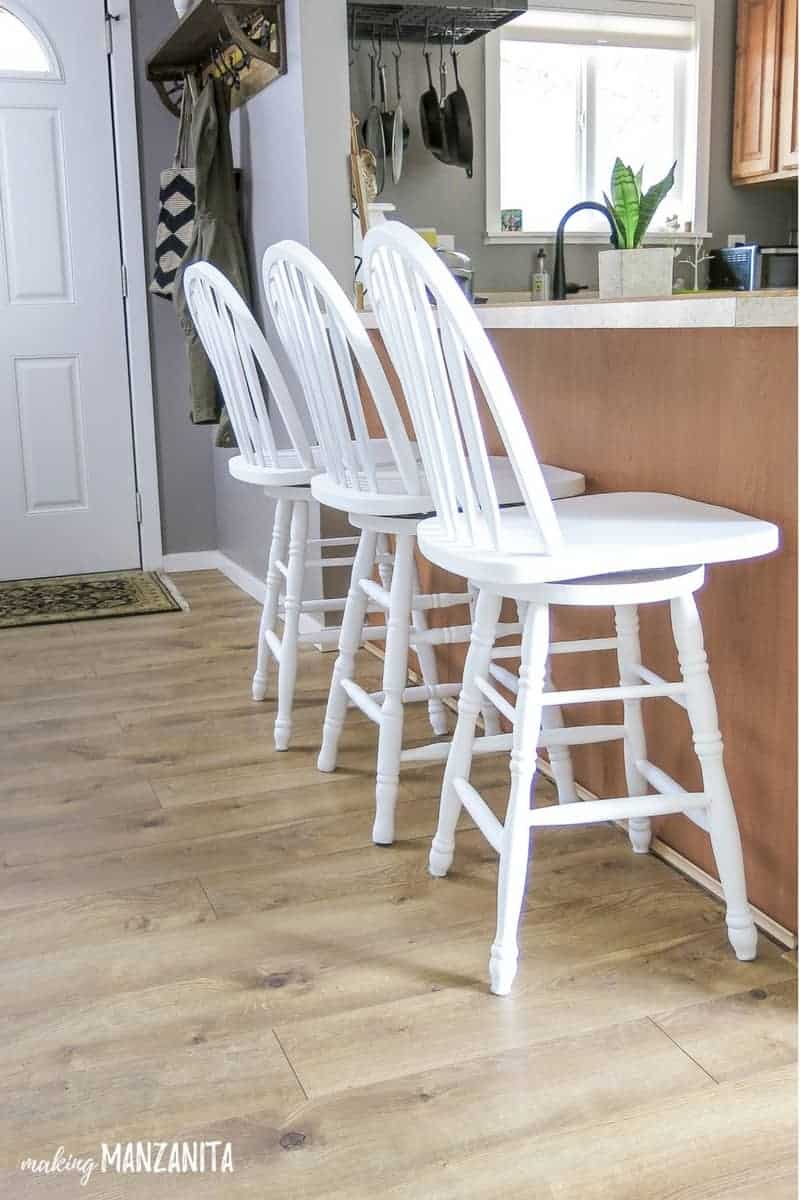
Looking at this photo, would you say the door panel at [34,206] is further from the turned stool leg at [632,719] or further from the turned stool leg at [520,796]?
the turned stool leg at [520,796]

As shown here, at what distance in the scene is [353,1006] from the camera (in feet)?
5.27

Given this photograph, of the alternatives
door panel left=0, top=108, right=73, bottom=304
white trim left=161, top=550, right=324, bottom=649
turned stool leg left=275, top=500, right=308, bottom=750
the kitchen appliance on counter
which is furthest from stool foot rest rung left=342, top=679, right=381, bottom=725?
the kitchen appliance on counter

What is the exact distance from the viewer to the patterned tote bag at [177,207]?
3.74 metres

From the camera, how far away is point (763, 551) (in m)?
A: 1.55

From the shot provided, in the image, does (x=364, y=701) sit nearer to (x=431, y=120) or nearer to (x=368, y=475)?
(x=368, y=475)

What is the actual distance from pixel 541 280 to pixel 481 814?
3.66 m

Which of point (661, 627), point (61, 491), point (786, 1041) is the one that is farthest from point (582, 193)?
point (786, 1041)

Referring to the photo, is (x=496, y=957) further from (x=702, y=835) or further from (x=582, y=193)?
(x=582, y=193)

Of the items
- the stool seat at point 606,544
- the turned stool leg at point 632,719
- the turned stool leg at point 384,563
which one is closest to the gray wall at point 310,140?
the turned stool leg at point 384,563

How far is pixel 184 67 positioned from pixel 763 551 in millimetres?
3127

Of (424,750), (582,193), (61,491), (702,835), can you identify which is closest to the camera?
(702,835)

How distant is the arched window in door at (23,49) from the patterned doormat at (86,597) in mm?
1703

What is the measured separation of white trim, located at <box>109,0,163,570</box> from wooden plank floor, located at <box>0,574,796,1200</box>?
79.8 inches

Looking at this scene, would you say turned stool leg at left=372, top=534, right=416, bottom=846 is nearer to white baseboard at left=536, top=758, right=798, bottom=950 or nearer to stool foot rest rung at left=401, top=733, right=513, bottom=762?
stool foot rest rung at left=401, top=733, right=513, bottom=762
